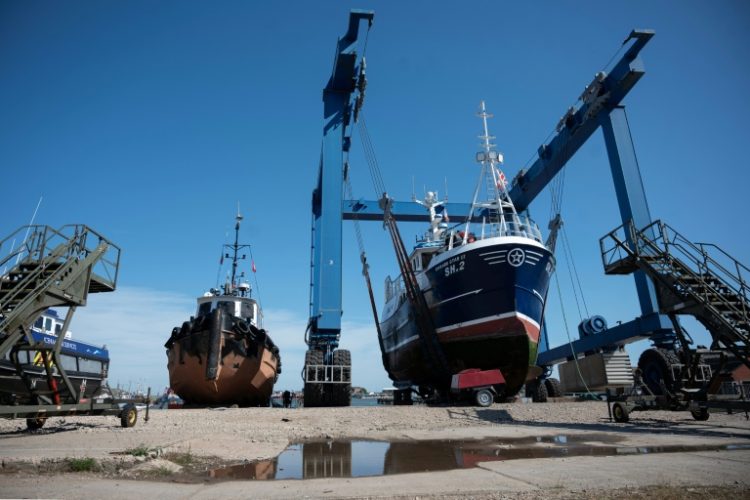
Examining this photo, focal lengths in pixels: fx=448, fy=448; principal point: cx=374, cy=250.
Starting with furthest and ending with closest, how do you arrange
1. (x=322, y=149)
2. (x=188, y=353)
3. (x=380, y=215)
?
1. (x=380, y=215)
2. (x=322, y=149)
3. (x=188, y=353)

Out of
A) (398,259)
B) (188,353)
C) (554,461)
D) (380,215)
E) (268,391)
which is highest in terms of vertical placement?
(380,215)

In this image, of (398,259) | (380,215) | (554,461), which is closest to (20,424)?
(554,461)

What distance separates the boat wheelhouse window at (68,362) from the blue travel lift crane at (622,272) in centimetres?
1074

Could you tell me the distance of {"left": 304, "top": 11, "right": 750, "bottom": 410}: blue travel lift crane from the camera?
11.7 m

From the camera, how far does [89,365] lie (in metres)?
22.1

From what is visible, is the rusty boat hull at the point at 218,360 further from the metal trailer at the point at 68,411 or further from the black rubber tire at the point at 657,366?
the black rubber tire at the point at 657,366

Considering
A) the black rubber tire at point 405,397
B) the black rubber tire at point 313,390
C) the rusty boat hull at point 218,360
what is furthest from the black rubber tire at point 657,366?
the rusty boat hull at point 218,360

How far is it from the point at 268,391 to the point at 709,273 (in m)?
17.6

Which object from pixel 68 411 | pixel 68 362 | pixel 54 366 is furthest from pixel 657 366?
pixel 68 362

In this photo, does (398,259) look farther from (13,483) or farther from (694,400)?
(13,483)

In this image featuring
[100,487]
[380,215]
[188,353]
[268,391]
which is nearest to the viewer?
[100,487]

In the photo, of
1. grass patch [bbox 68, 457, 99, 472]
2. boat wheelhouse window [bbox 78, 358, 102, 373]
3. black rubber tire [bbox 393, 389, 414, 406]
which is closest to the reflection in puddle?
grass patch [bbox 68, 457, 99, 472]

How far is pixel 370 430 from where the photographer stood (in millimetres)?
10438

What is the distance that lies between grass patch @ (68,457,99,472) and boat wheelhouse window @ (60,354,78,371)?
17.5m
